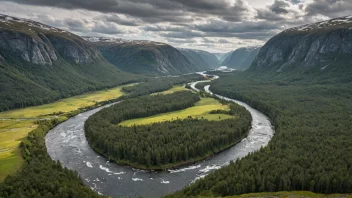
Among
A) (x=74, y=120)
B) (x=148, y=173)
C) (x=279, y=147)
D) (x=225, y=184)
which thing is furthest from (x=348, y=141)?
(x=74, y=120)

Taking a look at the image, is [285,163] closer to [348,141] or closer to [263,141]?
[348,141]

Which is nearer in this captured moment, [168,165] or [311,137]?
[168,165]

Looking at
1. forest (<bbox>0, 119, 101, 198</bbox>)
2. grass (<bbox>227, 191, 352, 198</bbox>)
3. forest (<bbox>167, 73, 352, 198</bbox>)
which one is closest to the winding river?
forest (<bbox>0, 119, 101, 198</bbox>)

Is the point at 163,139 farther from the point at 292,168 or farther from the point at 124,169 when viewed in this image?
the point at 292,168

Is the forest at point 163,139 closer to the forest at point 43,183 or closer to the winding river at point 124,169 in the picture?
the winding river at point 124,169

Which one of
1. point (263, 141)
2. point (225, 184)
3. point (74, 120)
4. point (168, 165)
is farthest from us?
A: point (74, 120)
